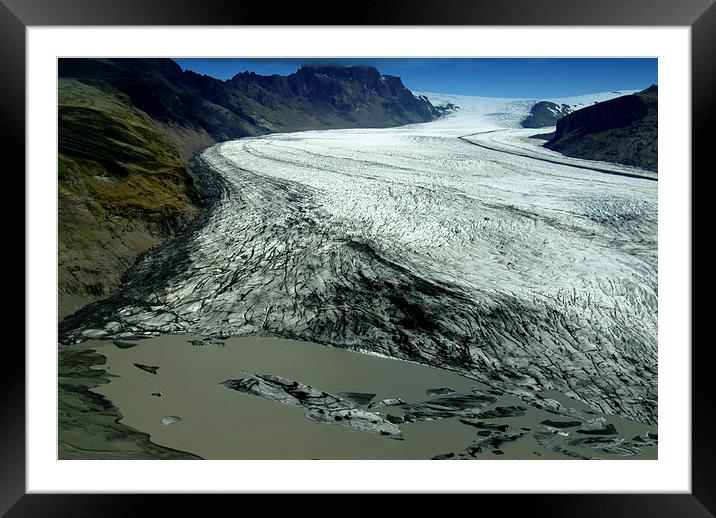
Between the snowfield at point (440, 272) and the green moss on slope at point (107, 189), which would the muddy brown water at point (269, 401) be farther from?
the green moss on slope at point (107, 189)

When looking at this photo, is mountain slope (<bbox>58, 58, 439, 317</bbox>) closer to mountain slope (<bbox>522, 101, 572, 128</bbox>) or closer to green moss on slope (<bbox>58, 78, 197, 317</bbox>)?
green moss on slope (<bbox>58, 78, 197, 317</bbox>)

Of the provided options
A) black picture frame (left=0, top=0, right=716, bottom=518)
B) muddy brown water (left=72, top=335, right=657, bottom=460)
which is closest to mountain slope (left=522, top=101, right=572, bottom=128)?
black picture frame (left=0, top=0, right=716, bottom=518)

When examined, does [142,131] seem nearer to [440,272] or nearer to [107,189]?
[107,189]

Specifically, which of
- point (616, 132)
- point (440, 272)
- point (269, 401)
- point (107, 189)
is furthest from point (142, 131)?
point (616, 132)

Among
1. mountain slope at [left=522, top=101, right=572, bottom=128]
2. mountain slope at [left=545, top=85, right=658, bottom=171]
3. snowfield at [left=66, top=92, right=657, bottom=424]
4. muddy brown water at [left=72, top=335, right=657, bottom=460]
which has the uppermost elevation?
mountain slope at [left=522, top=101, right=572, bottom=128]
